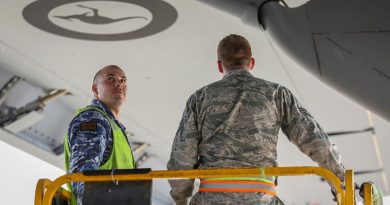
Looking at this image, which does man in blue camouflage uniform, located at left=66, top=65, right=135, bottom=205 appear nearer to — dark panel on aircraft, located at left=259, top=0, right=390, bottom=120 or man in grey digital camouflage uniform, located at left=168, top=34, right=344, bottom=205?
man in grey digital camouflage uniform, located at left=168, top=34, right=344, bottom=205

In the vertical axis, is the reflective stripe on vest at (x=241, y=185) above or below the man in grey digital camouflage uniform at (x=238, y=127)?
below

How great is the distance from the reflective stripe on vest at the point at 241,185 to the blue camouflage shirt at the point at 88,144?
775 millimetres

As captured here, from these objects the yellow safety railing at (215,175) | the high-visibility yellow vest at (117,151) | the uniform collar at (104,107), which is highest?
the uniform collar at (104,107)

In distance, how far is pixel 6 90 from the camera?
8.62 metres

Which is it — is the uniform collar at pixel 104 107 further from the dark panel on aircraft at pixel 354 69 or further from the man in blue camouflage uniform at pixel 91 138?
the dark panel on aircraft at pixel 354 69

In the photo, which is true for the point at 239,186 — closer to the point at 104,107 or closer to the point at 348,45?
the point at 104,107

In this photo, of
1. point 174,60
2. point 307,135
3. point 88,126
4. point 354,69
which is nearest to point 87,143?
point 88,126

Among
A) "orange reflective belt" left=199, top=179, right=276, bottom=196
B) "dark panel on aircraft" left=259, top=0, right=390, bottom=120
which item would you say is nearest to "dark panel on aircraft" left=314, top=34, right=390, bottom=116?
"dark panel on aircraft" left=259, top=0, right=390, bottom=120

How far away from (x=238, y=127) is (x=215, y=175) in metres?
0.42

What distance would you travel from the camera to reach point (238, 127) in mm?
3139

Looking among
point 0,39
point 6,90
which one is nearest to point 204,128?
point 0,39

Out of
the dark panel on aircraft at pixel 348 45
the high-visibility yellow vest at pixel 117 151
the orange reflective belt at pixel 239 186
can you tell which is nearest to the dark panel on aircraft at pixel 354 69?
the dark panel on aircraft at pixel 348 45

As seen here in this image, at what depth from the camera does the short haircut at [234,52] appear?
3.26 metres

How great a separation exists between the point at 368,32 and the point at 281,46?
652mm
